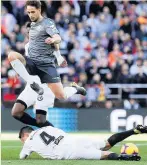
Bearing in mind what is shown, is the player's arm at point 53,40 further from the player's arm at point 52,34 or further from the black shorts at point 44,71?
the black shorts at point 44,71

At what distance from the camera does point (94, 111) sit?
69.2 ft

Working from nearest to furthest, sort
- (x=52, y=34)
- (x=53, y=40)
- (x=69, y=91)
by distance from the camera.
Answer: (x=53, y=40) → (x=52, y=34) → (x=69, y=91)

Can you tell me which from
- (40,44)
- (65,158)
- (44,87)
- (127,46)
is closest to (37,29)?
(40,44)

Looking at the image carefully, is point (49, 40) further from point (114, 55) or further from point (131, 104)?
point (114, 55)

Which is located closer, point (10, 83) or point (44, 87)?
point (44, 87)

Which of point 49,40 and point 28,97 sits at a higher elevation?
point 49,40

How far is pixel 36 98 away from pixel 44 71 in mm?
525

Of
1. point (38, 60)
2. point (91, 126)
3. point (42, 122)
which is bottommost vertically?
point (91, 126)

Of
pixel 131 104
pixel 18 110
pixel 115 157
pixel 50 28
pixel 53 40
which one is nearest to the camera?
pixel 115 157

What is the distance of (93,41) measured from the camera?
23156mm

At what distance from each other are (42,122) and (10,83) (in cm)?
861

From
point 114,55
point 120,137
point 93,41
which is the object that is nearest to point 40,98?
point 120,137

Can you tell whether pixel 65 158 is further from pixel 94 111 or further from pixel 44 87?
pixel 94 111

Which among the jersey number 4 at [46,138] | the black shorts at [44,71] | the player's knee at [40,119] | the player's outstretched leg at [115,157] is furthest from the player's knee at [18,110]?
the player's outstretched leg at [115,157]
